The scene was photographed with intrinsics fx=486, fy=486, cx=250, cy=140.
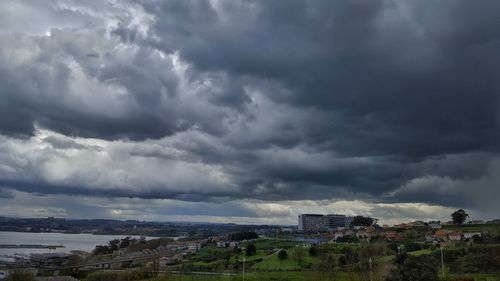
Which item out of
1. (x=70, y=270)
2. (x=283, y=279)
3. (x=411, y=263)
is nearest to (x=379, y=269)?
(x=283, y=279)

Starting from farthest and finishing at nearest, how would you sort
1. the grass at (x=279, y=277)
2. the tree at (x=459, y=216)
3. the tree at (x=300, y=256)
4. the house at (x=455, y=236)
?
the tree at (x=459, y=216) → the house at (x=455, y=236) → the tree at (x=300, y=256) → the grass at (x=279, y=277)

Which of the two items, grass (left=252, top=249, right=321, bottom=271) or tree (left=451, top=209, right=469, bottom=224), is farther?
tree (left=451, top=209, right=469, bottom=224)

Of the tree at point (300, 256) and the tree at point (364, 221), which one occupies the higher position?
the tree at point (364, 221)

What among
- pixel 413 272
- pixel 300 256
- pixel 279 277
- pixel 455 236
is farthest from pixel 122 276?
pixel 455 236

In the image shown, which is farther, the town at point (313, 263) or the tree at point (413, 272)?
the town at point (313, 263)

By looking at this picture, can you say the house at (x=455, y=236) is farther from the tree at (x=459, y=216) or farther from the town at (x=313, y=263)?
the tree at (x=459, y=216)

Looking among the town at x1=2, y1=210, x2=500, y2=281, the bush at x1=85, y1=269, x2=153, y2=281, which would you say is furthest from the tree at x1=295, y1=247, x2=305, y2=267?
the bush at x1=85, y1=269, x2=153, y2=281

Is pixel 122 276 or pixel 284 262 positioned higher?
pixel 284 262

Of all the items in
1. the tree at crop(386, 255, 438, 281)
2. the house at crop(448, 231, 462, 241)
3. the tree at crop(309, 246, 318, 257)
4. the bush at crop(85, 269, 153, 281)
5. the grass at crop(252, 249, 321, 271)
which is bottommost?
the bush at crop(85, 269, 153, 281)

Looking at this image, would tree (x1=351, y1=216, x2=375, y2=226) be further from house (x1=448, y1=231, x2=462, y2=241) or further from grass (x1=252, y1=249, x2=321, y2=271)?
grass (x1=252, y1=249, x2=321, y2=271)

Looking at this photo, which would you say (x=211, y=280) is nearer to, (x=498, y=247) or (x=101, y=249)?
(x=498, y=247)

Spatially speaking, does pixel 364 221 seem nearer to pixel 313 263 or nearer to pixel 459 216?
pixel 459 216

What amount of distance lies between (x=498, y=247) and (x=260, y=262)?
3508cm

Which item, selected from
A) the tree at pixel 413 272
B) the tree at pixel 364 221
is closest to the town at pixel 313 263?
the tree at pixel 413 272
